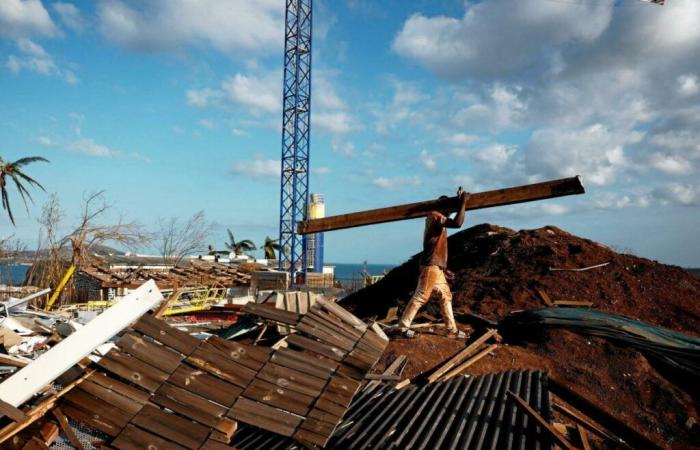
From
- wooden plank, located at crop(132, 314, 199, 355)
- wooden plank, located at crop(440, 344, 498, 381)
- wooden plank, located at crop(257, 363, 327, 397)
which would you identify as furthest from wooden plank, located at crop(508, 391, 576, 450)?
wooden plank, located at crop(132, 314, 199, 355)

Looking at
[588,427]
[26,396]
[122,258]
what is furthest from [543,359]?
[122,258]

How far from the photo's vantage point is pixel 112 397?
4.81 meters

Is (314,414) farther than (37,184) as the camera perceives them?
No

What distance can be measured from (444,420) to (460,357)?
2150 millimetres

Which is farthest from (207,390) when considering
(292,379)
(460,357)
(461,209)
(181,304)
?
(181,304)

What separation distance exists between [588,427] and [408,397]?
1.78 metres

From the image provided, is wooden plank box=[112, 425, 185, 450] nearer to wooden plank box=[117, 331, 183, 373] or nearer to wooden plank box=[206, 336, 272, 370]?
wooden plank box=[117, 331, 183, 373]

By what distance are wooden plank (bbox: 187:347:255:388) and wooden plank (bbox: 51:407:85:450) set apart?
3.60ft

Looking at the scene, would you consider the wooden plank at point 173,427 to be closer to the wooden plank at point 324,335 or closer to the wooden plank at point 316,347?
the wooden plank at point 316,347

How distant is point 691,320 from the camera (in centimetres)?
955

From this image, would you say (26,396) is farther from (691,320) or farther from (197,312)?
(197,312)

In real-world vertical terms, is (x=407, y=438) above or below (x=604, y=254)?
below

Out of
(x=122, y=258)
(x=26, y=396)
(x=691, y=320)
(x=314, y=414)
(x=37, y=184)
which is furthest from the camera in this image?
(x=122, y=258)

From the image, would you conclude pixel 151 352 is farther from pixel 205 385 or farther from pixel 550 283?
pixel 550 283
